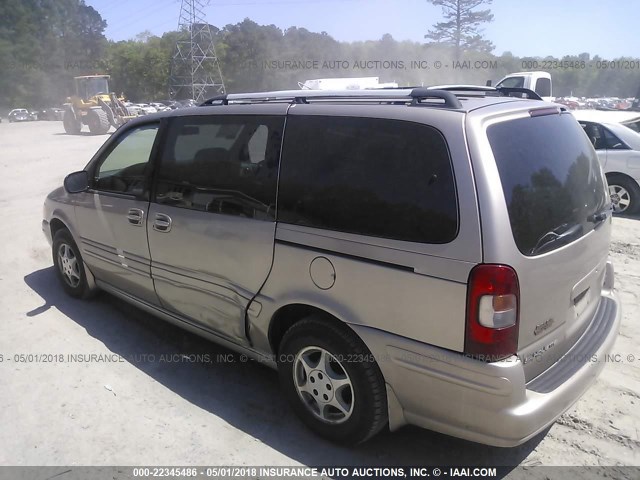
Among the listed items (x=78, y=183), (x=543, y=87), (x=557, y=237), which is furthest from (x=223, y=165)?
(x=543, y=87)

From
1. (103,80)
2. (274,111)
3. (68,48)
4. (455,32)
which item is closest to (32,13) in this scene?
(68,48)

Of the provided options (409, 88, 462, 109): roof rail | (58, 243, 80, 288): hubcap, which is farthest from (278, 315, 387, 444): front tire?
(58, 243, 80, 288): hubcap

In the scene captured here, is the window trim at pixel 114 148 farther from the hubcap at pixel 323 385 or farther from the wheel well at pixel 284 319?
the hubcap at pixel 323 385

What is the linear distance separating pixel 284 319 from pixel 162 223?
47.0 inches

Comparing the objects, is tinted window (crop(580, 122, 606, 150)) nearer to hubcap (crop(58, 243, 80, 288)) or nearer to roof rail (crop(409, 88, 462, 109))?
roof rail (crop(409, 88, 462, 109))

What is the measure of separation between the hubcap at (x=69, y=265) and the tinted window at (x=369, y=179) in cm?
274

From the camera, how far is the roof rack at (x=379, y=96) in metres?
2.49

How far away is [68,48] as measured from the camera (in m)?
65.5

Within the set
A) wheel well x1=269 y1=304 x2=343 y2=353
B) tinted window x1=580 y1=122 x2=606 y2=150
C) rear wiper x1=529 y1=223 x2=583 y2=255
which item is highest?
tinted window x1=580 y1=122 x2=606 y2=150

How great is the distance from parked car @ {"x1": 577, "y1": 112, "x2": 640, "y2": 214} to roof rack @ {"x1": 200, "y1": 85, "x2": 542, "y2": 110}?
17.8ft

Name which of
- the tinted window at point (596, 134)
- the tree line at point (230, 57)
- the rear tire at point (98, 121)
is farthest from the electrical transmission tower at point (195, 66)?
the tinted window at point (596, 134)

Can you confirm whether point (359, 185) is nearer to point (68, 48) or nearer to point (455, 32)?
point (455, 32)

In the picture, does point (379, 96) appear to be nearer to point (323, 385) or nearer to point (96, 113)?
point (323, 385)

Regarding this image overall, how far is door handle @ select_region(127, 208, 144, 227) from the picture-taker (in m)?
3.71
